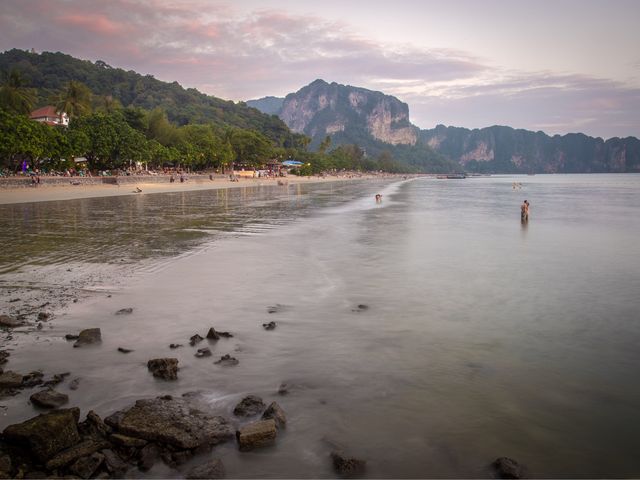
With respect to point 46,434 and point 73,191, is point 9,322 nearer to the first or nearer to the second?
point 46,434

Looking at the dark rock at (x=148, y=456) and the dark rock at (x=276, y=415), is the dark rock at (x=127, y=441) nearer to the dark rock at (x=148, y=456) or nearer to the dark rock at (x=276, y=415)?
the dark rock at (x=148, y=456)

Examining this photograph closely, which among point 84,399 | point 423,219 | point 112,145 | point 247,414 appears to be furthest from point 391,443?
point 112,145

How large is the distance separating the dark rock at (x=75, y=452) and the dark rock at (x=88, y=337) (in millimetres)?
3661

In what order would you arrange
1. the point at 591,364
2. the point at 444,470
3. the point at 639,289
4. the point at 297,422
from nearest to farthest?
1. the point at 444,470
2. the point at 297,422
3. the point at 591,364
4. the point at 639,289

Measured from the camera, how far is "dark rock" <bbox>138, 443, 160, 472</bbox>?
199 inches

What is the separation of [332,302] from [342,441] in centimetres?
625

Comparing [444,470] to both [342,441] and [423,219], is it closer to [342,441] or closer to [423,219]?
[342,441]

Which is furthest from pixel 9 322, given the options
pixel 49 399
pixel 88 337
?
pixel 49 399

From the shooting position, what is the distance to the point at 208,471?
498 centimetres

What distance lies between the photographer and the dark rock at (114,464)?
4900 mm

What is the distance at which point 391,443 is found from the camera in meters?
5.70

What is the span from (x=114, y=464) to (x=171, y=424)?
743 millimetres

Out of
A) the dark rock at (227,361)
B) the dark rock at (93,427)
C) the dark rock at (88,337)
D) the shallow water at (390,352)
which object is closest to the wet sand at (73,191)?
the shallow water at (390,352)

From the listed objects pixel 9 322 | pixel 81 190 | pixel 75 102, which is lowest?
pixel 9 322
